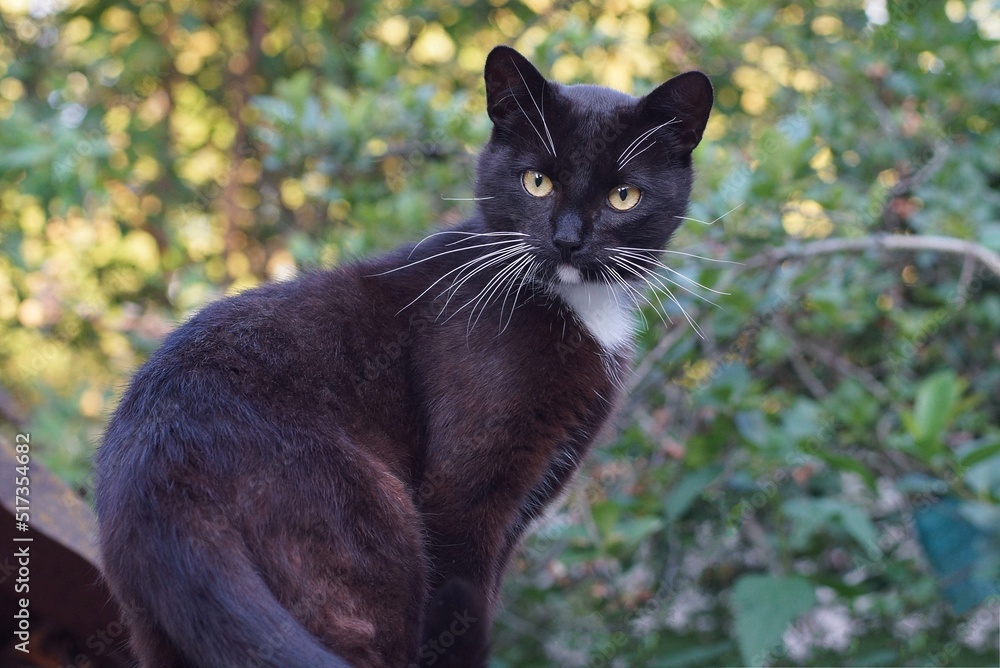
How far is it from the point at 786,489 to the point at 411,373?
147 cm

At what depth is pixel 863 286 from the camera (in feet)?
9.38

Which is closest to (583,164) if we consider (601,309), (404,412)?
(601,309)

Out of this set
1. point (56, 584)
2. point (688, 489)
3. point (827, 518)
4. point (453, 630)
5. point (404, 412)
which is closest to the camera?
point (453, 630)

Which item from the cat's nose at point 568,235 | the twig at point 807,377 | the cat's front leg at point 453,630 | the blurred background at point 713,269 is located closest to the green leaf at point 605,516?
the blurred background at point 713,269

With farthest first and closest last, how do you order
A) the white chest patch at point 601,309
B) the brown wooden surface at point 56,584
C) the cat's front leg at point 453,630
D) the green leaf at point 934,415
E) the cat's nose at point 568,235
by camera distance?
the green leaf at point 934,415 < the brown wooden surface at point 56,584 < the white chest patch at point 601,309 < the cat's nose at point 568,235 < the cat's front leg at point 453,630

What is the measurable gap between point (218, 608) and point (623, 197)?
1.15 meters

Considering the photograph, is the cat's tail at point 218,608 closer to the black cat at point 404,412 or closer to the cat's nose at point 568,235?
the black cat at point 404,412

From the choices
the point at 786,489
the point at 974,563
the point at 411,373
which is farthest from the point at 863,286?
the point at 411,373

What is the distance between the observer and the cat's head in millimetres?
1920

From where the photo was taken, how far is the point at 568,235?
1872mm

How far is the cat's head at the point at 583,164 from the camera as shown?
192 centimetres

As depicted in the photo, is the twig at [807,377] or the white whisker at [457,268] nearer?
the white whisker at [457,268]

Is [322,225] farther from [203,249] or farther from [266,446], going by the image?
[266,446]

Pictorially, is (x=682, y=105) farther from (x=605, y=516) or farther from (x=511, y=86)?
(x=605, y=516)
